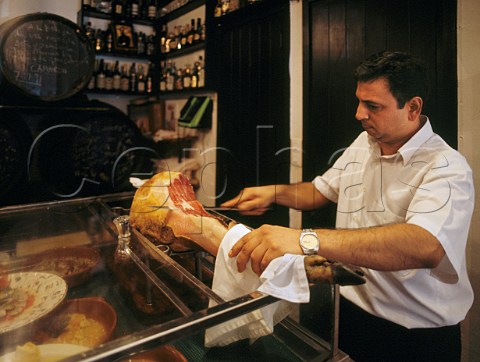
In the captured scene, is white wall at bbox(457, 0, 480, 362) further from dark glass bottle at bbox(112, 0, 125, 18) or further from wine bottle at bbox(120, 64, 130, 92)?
dark glass bottle at bbox(112, 0, 125, 18)

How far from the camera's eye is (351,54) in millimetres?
2572

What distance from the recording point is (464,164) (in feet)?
4.39

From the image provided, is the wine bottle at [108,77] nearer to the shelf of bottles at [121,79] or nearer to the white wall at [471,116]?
the shelf of bottles at [121,79]

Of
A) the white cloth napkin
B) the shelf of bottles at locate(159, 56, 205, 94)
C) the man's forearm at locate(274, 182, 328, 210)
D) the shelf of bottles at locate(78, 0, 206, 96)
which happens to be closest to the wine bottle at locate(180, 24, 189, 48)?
the shelf of bottles at locate(78, 0, 206, 96)

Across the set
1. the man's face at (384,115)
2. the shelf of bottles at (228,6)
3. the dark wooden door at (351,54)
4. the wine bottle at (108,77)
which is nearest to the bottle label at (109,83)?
the wine bottle at (108,77)

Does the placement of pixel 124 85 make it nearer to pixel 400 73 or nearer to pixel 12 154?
pixel 12 154

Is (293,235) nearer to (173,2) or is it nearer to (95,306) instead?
(95,306)

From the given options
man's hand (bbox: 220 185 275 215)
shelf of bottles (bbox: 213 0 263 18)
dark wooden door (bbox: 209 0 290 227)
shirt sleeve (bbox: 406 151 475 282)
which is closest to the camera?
shirt sleeve (bbox: 406 151 475 282)


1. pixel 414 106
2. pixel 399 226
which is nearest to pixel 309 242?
pixel 399 226

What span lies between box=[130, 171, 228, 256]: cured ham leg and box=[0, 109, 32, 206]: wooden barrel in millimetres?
1879

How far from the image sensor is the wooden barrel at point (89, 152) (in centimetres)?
282

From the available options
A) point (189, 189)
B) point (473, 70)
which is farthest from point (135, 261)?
point (473, 70)

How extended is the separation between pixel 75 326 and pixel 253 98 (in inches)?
118

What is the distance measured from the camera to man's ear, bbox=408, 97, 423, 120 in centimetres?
152
